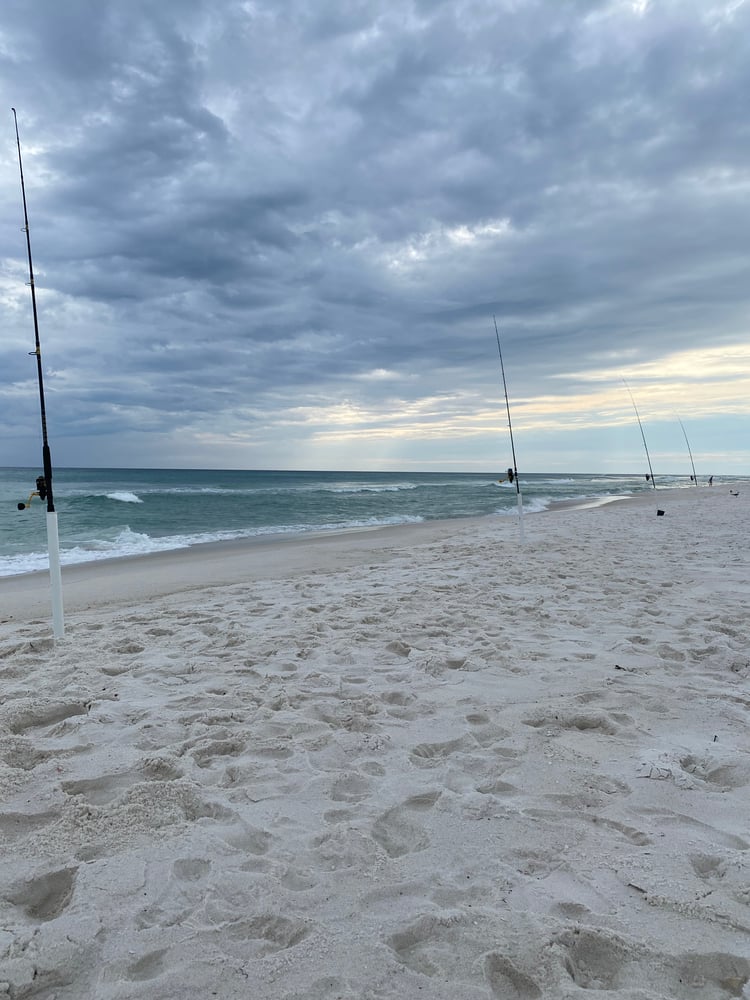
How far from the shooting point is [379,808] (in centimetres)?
237

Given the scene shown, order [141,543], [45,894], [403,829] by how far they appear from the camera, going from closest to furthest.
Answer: [45,894] → [403,829] → [141,543]

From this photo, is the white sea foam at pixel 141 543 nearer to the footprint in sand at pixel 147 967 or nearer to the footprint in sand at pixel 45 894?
the footprint in sand at pixel 45 894

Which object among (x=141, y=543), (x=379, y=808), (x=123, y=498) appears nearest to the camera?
(x=379, y=808)

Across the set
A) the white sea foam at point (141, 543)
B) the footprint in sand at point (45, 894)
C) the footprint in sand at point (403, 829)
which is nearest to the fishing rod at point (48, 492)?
the footprint in sand at point (45, 894)

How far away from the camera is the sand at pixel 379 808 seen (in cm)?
162

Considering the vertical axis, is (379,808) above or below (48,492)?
below

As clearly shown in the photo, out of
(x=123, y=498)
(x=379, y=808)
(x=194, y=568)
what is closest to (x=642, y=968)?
(x=379, y=808)

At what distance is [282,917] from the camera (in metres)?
1.78

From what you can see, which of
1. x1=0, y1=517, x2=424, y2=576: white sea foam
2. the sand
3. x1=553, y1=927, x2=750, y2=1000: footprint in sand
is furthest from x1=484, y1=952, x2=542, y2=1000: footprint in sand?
x1=0, y1=517, x2=424, y2=576: white sea foam

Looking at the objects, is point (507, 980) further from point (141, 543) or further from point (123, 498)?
point (123, 498)

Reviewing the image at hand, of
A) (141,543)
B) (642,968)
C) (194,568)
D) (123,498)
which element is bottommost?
(642,968)

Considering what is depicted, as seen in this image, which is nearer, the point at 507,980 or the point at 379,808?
the point at 507,980

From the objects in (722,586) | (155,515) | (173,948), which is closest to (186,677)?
(173,948)

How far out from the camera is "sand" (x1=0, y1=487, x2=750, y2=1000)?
162 centimetres
